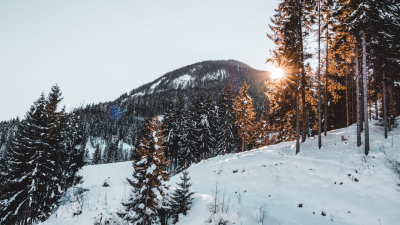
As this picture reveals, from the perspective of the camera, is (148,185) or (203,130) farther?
(203,130)

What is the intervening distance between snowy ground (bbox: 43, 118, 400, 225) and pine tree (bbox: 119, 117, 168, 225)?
4.54ft

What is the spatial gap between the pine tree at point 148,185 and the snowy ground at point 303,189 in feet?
4.54

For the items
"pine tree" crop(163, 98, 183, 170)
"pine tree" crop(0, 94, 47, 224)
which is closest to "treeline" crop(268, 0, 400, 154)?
"pine tree" crop(0, 94, 47, 224)

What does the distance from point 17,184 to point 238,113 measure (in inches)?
1026

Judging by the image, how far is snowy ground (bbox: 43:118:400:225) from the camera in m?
8.66

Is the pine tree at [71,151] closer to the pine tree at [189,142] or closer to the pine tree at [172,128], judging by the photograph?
the pine tree at [172,128]

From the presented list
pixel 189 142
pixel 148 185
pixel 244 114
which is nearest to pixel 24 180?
pixel 148 185

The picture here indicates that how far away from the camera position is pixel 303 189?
10.9 metres

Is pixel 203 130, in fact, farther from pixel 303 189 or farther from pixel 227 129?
pixel 303 189

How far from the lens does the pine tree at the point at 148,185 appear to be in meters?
10.4

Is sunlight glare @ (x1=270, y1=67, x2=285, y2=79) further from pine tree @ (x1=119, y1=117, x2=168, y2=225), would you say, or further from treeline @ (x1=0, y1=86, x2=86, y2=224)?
treeline @ (x1=0, y1=86, x2=86, y2=224)

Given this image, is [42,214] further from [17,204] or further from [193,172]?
[193,172]

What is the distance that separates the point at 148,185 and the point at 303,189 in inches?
341

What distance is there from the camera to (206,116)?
3741cm
